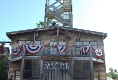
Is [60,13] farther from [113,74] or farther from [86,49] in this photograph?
[113,74]

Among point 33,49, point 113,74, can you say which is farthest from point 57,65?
point 113,74

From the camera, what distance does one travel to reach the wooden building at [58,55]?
2195 cm

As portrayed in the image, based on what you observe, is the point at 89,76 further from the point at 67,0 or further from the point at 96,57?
the point at 67,0

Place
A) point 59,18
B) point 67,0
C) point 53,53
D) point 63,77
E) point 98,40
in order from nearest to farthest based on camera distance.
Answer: point 63,77
point 53,53
point 98,40
point 59,18
point 67,0

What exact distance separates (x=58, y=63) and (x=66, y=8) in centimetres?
1148

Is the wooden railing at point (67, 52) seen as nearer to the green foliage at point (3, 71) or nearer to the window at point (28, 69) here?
the window at point (28, 69)

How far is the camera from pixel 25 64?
22.6 meters

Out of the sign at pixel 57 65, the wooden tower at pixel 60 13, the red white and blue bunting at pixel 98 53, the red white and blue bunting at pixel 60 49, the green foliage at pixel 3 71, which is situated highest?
the wooden tower at pixel 60 13

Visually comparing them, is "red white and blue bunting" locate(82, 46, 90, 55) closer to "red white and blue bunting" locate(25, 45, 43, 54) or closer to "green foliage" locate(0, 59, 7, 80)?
"red white and blue bunting" locate(25, 45, 43, 54)

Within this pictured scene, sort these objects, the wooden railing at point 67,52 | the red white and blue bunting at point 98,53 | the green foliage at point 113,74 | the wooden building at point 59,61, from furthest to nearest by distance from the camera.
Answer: the green foliage at point 113,74 < the red white and blue bunting at point 98,53 < the wooden railing at point 67,52 < the wooden building at point 59,61

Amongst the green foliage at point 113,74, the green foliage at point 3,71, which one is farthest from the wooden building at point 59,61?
the green foliage at point 113,74

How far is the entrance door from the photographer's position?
71.3 feet

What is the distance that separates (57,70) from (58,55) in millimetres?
1463

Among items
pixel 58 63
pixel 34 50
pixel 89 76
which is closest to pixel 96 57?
pixel 89 76
